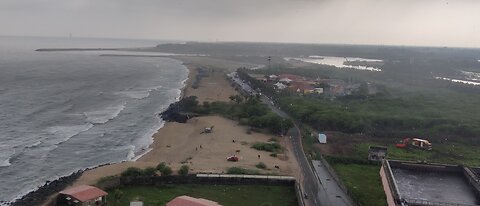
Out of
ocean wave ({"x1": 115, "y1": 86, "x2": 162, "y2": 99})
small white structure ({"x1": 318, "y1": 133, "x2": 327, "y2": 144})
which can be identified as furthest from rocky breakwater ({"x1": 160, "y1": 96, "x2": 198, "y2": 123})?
small white structure ({"x1": 318, "y1": 133, "x2": 327, "y2": 144})

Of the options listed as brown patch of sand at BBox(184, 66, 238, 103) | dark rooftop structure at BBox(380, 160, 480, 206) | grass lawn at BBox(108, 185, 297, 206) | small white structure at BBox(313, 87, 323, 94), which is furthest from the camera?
small white structure at BBox(313, 87, 323, 94)

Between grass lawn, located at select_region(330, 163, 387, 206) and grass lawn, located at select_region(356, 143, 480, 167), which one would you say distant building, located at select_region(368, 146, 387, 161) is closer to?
grass lawn, located at select_region(330, 163, 387, 206)

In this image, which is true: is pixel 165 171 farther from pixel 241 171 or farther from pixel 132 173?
pixel 241 171

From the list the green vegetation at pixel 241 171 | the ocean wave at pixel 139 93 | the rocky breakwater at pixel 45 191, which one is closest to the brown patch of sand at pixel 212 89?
the ocean wave at pixel 139 93

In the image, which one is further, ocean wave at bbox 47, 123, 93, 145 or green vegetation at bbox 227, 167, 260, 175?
ocean wave at bbox 47, 123, 93, 145

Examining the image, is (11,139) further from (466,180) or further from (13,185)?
(466,180)

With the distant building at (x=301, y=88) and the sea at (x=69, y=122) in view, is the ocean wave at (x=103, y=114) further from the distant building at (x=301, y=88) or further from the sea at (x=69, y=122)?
the distant building at (x=301, y=88)
